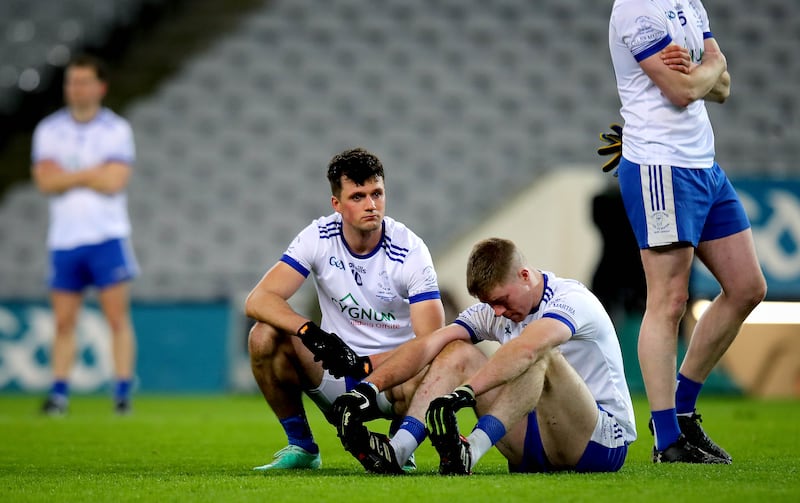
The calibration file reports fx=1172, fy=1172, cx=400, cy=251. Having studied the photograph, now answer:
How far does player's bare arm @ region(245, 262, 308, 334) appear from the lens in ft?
13.8

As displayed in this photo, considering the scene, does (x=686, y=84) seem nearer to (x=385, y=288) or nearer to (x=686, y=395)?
(x=686, y=395)

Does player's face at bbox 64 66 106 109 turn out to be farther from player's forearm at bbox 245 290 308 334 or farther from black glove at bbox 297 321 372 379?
black glove at bbox 297 321 372 379

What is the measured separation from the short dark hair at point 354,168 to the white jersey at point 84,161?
3.95m

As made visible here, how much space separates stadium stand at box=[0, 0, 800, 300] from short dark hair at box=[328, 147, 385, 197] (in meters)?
7.34

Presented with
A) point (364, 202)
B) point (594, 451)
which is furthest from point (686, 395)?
point (364, 202)

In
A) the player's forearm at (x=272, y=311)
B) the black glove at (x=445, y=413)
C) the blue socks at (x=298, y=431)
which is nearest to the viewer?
the black glove at (x=445, y=413)

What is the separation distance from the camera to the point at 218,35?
12805 mm

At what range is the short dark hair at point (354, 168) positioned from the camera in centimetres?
421

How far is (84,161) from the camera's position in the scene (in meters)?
8.01

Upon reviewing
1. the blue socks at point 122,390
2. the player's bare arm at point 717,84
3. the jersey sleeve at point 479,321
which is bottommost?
the blue socks at point 122,390

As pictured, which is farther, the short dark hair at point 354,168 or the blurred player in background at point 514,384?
the short dark hair at point 354,168

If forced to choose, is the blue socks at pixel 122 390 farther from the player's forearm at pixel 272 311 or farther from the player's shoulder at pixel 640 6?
the player's shoulder at pixel 640 6

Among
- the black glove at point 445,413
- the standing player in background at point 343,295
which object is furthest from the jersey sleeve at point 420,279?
the black glove at point 445,413

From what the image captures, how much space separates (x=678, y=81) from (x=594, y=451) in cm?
147
